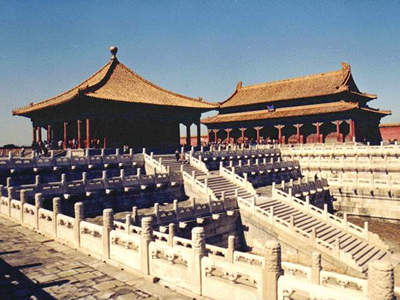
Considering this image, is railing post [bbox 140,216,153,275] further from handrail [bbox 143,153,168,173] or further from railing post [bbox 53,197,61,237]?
handrail [bbox 143,153,168,173]

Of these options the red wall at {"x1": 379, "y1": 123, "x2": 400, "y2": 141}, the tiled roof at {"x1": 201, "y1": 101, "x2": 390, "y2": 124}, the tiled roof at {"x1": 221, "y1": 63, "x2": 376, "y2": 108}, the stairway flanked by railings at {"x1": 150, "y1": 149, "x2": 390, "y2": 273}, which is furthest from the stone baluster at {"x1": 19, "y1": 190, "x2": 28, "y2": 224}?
the red wall at {"x1": 379, "y1": 123, "x2": 400, "y2": 141}

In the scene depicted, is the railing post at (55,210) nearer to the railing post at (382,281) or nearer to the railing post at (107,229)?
the railing post at (107,229)

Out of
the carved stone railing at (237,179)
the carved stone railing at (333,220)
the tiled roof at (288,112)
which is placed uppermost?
the tiled roof at (288,112)

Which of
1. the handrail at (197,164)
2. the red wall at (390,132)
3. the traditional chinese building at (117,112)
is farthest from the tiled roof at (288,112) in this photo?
the handrail at (197,164)

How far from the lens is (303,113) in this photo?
40.5m

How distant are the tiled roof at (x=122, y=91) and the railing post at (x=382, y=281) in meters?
24.4

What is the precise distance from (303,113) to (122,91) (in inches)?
827

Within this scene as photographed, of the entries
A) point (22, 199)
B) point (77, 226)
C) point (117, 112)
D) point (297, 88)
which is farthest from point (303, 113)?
point (77, 226)

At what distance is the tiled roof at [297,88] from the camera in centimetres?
4147

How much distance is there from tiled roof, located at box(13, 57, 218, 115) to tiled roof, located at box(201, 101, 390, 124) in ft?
34.9

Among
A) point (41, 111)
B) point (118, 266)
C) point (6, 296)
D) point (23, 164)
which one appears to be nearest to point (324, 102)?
point (41, 111)

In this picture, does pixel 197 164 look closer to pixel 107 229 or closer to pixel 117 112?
pixel 117 112

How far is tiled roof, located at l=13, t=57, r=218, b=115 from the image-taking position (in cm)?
2950

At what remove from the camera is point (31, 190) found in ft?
55.8
